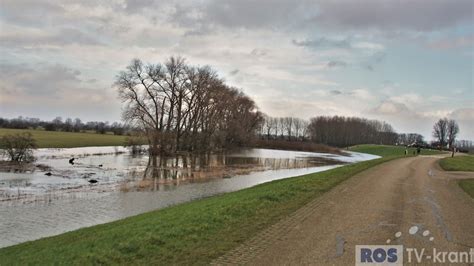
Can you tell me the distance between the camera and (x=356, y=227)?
10.1 m

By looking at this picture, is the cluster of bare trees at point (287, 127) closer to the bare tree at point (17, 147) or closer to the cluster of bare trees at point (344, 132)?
the cluster of bare trees at point (344, 132)

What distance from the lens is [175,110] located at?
64.8 metres

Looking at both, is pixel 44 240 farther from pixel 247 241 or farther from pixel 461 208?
pixel 461 208

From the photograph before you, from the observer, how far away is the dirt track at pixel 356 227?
25.7ft

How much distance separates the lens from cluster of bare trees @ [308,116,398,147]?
16025cm

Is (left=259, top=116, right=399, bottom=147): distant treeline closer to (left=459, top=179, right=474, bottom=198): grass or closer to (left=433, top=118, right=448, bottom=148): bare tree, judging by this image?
(left=433, top=118, right=448, bottom=148): bare tree

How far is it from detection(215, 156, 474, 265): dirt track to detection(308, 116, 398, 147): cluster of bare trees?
146m

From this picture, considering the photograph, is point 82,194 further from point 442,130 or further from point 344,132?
point 344,132

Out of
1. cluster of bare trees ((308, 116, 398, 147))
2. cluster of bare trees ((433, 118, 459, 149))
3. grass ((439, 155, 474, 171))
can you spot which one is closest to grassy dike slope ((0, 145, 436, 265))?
grass ((439, 155, 474, 171))

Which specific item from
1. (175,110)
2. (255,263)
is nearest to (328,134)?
(175,110)

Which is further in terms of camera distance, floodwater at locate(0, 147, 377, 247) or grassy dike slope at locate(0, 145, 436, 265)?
floodwater at locate(0, 147, 377, 247)

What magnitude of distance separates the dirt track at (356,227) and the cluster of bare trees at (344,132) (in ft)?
480

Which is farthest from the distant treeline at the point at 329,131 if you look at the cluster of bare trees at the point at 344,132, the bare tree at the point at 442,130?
the bare tree at the point at 442,130

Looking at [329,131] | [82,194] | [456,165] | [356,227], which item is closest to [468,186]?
[356,227]
